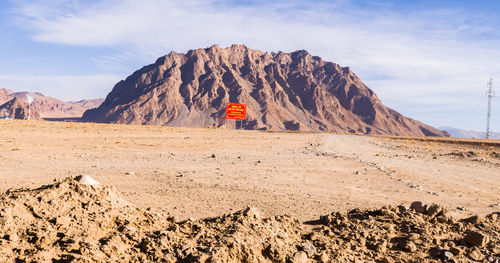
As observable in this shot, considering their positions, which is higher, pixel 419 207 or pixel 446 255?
pixel 419 207

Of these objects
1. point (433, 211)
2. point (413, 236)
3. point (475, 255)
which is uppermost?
point (433, 211)

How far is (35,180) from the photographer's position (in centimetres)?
1063

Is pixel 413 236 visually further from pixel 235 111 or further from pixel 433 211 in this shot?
pixel 235 111

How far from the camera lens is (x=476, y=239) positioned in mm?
5895

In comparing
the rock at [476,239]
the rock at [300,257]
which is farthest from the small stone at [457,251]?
the rock at [300,257]

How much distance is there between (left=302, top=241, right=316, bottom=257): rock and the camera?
5.14 meters

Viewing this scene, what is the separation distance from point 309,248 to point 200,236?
148cm

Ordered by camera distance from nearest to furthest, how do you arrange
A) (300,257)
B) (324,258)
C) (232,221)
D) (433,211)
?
(300,257) → (324,258) → (232,221) → (433,211)

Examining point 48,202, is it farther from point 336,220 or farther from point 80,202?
point 336,220

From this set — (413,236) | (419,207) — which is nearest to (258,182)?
(419,207)

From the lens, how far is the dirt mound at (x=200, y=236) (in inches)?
181

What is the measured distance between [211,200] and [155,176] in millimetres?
3672

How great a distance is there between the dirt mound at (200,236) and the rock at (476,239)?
0.01 metres

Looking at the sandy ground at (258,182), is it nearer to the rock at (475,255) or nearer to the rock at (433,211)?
the rock at (433,211)
